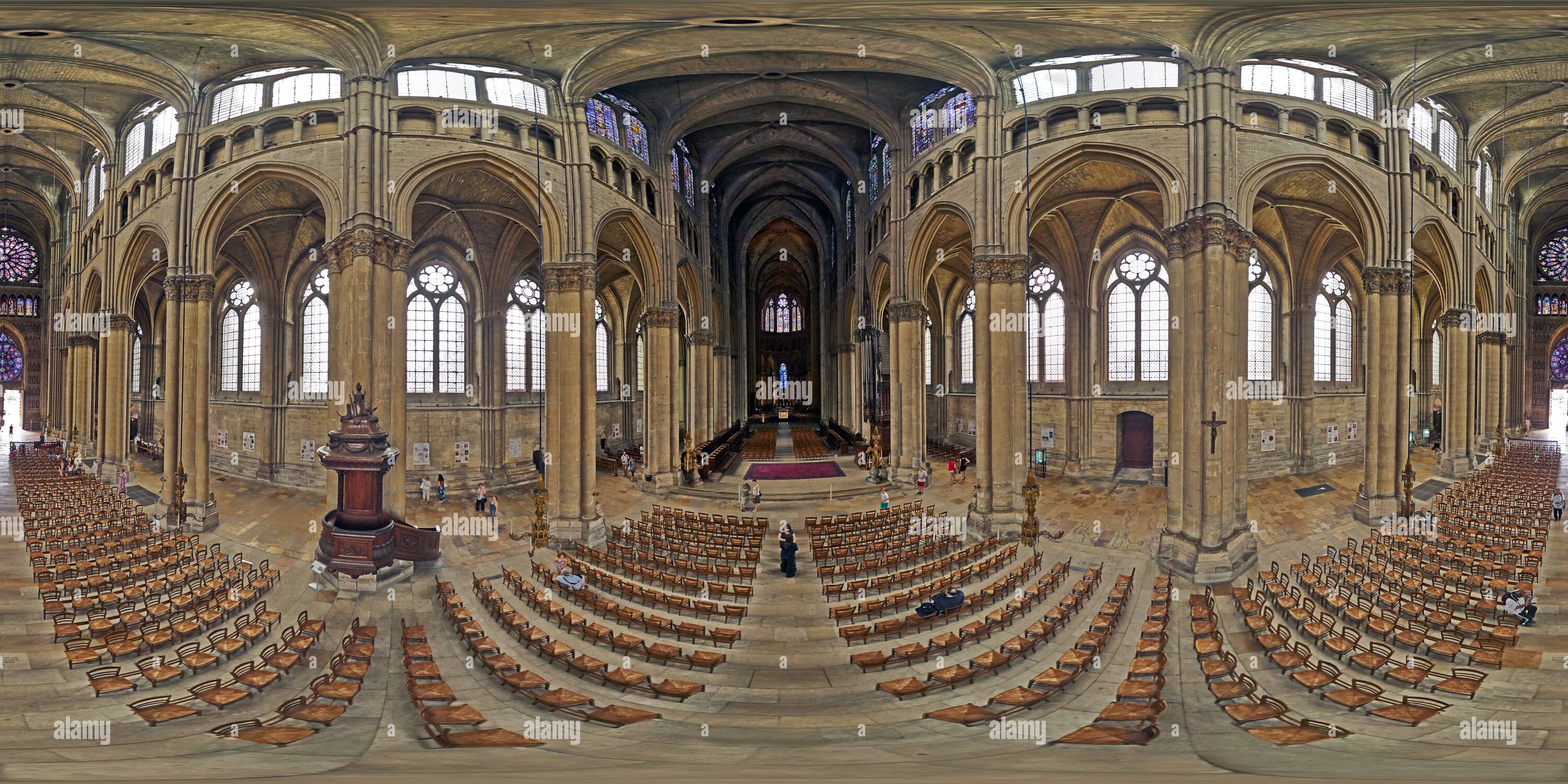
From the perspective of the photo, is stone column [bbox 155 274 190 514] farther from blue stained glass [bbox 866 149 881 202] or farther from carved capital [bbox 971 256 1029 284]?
blue stained glass [bbox 866 149 881 202]

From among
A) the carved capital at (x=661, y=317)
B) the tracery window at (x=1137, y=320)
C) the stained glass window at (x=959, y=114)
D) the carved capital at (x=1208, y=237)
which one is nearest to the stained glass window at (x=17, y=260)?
the carved capital at (x=661, y=317)

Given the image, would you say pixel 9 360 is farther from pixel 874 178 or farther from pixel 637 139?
pixel 874 178

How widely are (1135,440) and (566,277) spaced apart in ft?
75.4

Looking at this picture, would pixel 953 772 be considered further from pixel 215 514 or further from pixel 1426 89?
pixel 215 514

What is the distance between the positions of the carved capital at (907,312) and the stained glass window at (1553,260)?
159 ft

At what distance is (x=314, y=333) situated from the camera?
2600 centimetres

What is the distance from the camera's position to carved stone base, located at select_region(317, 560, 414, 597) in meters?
12.6

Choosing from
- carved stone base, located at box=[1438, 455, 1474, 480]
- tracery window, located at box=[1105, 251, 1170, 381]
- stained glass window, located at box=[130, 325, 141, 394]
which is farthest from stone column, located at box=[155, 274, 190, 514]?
carved stone base, located at box=[1438, 455, 1474, 480]

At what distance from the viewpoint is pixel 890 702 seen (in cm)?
682

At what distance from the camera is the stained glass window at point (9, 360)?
4597cm

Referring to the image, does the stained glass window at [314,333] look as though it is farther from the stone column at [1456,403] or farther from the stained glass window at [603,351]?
the stone column at [1456,403]

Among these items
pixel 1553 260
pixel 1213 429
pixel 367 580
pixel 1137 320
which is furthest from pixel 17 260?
pixel 1553 260

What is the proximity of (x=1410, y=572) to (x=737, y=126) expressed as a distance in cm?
2664

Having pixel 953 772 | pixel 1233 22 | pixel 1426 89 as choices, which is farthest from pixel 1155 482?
pixel 953 772
